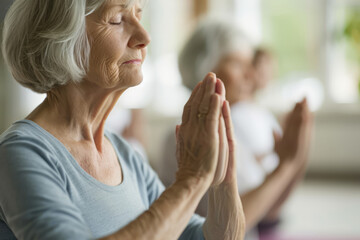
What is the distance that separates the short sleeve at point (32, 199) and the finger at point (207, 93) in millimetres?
263

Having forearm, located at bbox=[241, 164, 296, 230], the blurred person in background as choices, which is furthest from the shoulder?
the blurred person in background

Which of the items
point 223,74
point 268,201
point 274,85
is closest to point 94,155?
point 268,201

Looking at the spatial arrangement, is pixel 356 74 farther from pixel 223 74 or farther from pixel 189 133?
pixel 189 133

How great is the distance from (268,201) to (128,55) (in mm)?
705

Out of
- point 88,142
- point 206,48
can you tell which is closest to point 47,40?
point 88,142

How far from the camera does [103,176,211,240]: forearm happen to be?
2.44 ft

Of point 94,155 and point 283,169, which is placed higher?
point 94,155

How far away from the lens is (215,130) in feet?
2.72

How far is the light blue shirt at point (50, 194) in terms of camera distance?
0.73 m

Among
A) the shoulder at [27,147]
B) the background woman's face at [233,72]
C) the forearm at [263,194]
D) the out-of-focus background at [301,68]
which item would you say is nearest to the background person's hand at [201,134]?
the shoulder at [27,147]

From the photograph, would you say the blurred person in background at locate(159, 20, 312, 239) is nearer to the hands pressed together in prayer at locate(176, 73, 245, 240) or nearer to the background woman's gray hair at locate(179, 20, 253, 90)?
the background woman's gray hair at locate(179, 20, 253, 90)

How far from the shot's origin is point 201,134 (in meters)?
0.83

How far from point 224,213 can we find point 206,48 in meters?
1.09

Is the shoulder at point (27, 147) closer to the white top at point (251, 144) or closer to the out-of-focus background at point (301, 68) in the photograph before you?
the white top at point (251, 144)
